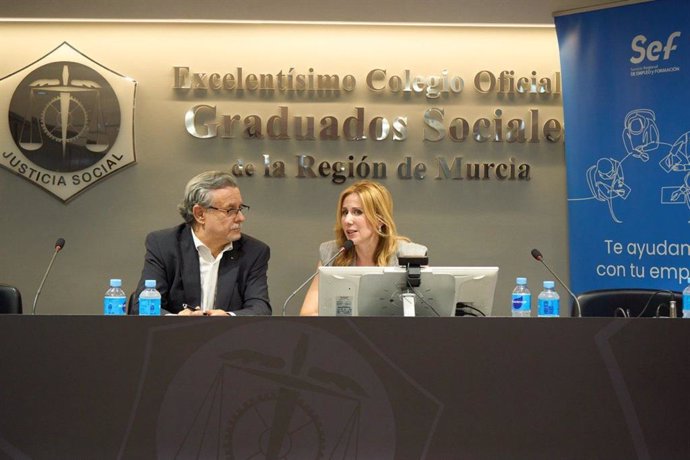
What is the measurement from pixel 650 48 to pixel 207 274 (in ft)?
8.92

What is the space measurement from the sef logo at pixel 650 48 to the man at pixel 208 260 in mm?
2393

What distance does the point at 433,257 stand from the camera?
5438 mm

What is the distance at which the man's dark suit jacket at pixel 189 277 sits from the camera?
3994 millimetres

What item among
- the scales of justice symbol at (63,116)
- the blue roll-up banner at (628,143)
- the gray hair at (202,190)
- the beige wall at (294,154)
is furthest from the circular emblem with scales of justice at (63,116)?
the blue roll-up banner at (628,143)

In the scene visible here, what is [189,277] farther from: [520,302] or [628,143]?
[628,143]

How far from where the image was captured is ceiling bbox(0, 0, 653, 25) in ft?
15.9

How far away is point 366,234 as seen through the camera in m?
4.32

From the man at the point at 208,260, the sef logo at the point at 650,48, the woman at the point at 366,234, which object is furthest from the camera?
the sef logo at the point at 650,48

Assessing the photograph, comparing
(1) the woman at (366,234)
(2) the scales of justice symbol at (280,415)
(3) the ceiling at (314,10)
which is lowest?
(2) the scales of justice symbol at (280,415)

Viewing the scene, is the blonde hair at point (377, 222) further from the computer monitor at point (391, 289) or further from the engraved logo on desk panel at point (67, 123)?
the engraved logo on desk panel at point (67, 123)

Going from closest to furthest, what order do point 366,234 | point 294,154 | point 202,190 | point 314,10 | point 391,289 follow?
point 391,289 < point 202,190 < point 366,234 < point 314,10 < point 294,154

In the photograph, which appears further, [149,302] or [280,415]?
[149,302]

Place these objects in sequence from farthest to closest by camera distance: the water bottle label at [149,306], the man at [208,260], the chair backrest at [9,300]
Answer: the man at [208,260]
the chair backrest at [9,300]
the water bottle label at [149,306]

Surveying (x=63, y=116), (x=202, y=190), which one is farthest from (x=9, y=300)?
(x=63, y=116)
